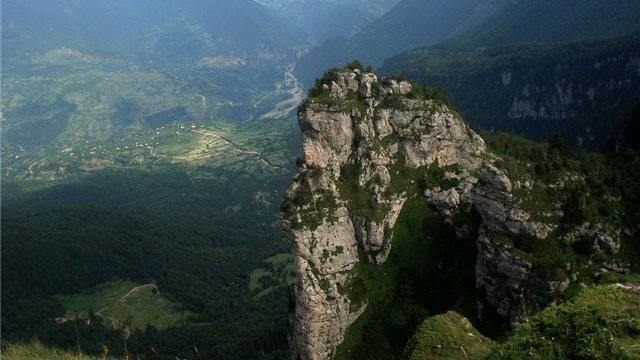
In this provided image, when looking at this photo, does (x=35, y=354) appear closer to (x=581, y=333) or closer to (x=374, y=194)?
(x=581, y=333)

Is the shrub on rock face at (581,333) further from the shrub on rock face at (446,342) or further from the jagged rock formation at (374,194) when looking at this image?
the jagged rock formation at (374,194)

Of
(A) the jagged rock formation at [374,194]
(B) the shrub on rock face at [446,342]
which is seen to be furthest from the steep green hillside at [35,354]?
(A) the jagged rock formation at [374,194]

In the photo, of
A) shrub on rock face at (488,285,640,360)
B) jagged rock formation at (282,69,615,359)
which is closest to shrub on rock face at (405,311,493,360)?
shrub on rock face at (488,285,640,360)

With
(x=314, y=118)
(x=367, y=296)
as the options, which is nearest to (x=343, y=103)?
(x=314, y=118)

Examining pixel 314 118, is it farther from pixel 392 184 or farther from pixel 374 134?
pixel 392 184

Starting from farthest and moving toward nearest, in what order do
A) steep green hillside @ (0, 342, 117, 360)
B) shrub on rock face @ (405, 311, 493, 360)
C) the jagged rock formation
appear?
the jagged rock formation < shrub on rock face @ (405, 311, 493, 360) < steep green hillside @ (0, 342, 117, 360)

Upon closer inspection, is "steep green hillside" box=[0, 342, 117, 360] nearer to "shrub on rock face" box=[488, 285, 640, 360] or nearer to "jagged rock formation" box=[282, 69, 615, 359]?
"shrub on rock face" box=[488, 285, 640, 360]
